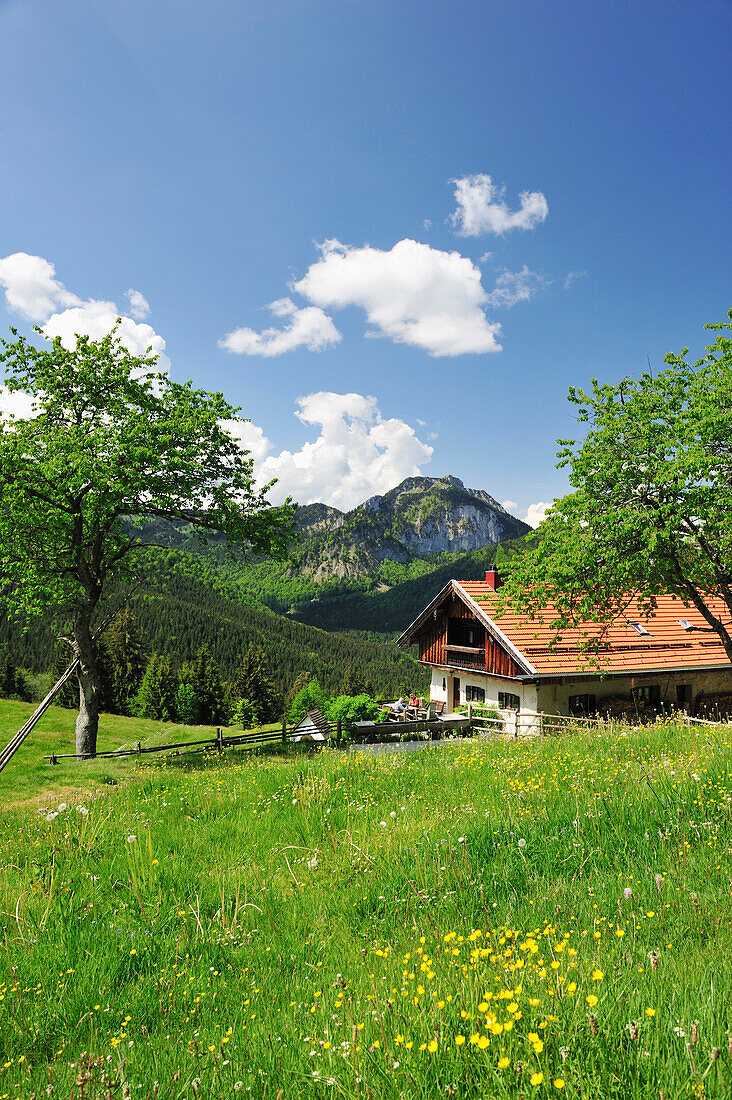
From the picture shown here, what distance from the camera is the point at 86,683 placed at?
61.2 ft

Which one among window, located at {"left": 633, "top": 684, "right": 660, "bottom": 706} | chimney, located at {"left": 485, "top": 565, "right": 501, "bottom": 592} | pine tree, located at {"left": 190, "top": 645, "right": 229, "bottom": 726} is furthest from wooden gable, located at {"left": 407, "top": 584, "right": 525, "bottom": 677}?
pine tree, located at {"left": 190, "top": 645, "right": 229, "bottom": 726}

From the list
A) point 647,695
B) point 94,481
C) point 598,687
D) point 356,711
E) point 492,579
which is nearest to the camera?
point 94,481

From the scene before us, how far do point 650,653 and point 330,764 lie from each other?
22.7 m

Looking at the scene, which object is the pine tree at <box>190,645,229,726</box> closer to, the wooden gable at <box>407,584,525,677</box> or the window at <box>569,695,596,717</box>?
the wooden gable at <box>407,584,525,677</box>

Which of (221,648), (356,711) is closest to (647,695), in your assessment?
(356,711)

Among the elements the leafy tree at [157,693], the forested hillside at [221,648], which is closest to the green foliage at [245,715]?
the leafy tree at [157,693]

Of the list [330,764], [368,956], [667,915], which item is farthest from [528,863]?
[330,764]

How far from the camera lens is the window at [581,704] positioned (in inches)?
998

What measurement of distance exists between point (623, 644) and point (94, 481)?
963 inches

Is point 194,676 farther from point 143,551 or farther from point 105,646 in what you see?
point 143,551

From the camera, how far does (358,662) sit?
625 ft

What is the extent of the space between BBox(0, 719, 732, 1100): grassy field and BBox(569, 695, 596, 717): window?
19209mm

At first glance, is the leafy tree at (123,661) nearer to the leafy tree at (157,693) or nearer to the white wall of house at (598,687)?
the leafy tree at (157,693)

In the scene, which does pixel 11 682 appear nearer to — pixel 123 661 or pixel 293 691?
pixel 123 661
